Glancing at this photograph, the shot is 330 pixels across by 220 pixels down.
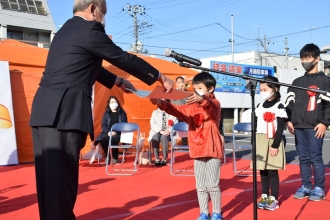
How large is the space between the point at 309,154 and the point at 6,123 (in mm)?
5753

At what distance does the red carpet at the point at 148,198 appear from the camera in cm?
406

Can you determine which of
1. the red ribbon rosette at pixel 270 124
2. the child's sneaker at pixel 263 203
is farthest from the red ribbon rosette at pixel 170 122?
the child's sneaker at pixel 263 203

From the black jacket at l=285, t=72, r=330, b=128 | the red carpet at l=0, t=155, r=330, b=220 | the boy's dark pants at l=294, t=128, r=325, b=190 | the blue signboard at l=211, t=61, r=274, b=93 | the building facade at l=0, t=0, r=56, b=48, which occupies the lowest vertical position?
the red carpet at l=0, t=155, r=330, b=220

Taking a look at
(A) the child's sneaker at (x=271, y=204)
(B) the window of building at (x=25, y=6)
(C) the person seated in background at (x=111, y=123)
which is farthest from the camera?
(B) the window of building at (x=25, y=6)

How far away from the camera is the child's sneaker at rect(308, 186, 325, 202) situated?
4.62 m

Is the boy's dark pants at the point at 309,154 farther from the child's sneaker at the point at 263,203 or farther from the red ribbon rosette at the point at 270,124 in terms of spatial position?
the child's sneaker at the point at 263,203

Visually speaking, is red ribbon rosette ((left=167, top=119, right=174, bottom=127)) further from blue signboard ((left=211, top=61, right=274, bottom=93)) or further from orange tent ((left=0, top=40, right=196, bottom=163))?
blue signboard ((left=211, top=61, right=274, bottom=93))

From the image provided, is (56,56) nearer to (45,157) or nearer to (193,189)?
(45,157)

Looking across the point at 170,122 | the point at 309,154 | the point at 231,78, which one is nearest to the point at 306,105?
the point at 309,154

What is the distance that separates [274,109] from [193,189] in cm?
167

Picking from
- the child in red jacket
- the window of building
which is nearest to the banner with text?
the child in red jacket

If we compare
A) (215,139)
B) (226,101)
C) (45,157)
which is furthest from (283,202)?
(226,101)

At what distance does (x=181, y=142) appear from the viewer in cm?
1105

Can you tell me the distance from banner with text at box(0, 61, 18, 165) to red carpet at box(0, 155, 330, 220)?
101cm
